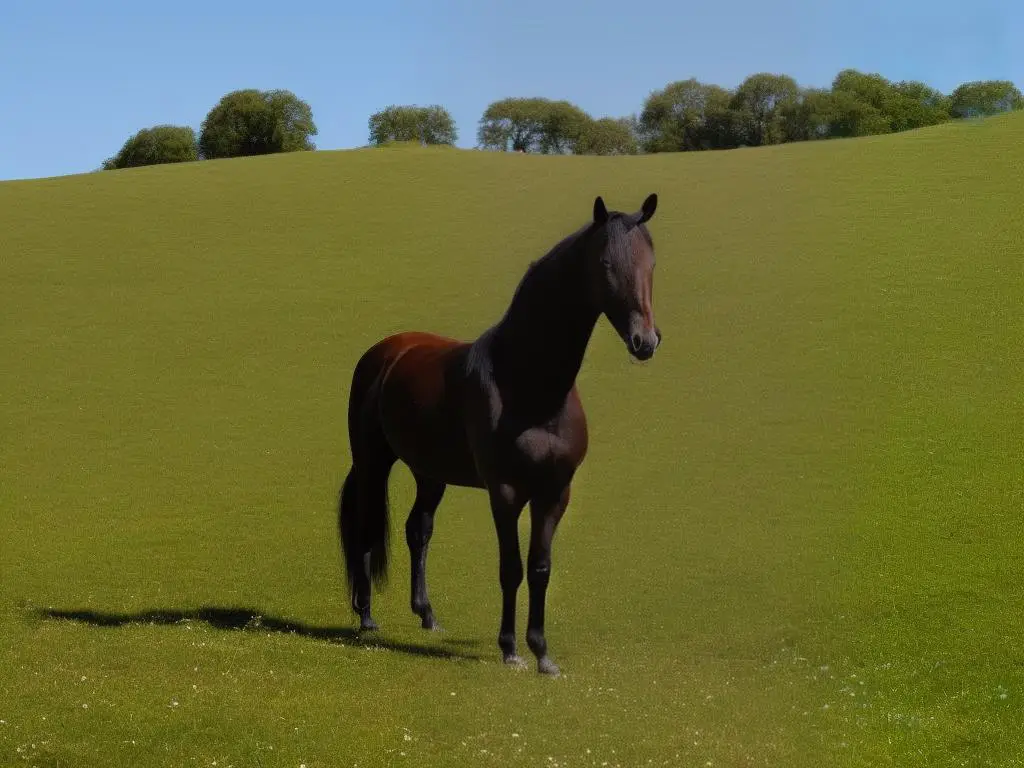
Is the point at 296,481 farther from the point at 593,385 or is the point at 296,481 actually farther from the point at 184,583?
the point at 593,385

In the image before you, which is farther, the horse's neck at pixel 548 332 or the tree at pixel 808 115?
the tree at pixel 808 115

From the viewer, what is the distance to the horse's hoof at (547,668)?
11.3m

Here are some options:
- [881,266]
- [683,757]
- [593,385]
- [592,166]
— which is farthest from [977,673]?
[592,166]

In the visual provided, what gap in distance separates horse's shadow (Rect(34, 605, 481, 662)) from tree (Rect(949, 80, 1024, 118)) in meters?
74.0

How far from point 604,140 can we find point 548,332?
69953 mm

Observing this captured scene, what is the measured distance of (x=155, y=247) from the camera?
42.7m

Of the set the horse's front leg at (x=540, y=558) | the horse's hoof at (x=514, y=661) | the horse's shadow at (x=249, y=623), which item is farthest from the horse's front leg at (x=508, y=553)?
the horse's shadow at (x=249, y=623)

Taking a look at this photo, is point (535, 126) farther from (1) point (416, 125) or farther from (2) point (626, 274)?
(2) point (626, 274)

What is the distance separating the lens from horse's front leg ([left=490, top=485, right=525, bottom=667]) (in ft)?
36.2

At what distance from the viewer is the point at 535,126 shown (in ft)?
266

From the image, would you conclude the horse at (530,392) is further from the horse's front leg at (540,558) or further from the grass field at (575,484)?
the grass field at (575,484)

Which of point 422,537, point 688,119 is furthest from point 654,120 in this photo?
point 422,537

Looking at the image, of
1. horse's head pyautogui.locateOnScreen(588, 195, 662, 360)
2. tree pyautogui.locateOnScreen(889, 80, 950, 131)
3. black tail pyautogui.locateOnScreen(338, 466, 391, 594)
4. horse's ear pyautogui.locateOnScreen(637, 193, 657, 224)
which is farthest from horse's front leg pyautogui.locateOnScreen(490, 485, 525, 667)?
tree pyautogui.locateOnScreen(889, 80, 950, 131)

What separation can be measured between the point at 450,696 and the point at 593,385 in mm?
18700
